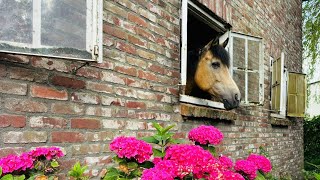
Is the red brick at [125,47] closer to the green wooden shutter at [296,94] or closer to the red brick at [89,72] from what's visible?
the red brick at [89,72]

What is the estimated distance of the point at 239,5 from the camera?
570 cm

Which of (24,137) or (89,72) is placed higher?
(89,72)

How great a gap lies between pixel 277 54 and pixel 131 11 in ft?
18.3

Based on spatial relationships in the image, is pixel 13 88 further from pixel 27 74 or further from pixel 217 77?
pixel 217 77

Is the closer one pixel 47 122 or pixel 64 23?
pixel 64 23

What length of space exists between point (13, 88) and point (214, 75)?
2.93 metres

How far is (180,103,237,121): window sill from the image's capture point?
3.91 m

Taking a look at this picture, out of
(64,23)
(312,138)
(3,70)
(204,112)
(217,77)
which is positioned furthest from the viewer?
(312,138)

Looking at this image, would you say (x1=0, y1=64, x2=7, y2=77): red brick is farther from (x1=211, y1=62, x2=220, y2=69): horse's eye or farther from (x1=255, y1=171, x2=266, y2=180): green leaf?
(x1=211, y1=62, x2=220, y2=69): horse's eye

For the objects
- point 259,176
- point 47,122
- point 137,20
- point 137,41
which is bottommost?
point 259,176

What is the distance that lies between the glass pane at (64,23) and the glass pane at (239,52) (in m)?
3.36

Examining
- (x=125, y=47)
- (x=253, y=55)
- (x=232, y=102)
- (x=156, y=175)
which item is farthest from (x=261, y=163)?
(x=253, y=55)

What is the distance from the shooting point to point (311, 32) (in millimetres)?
11555

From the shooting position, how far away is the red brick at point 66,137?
7.79ft
